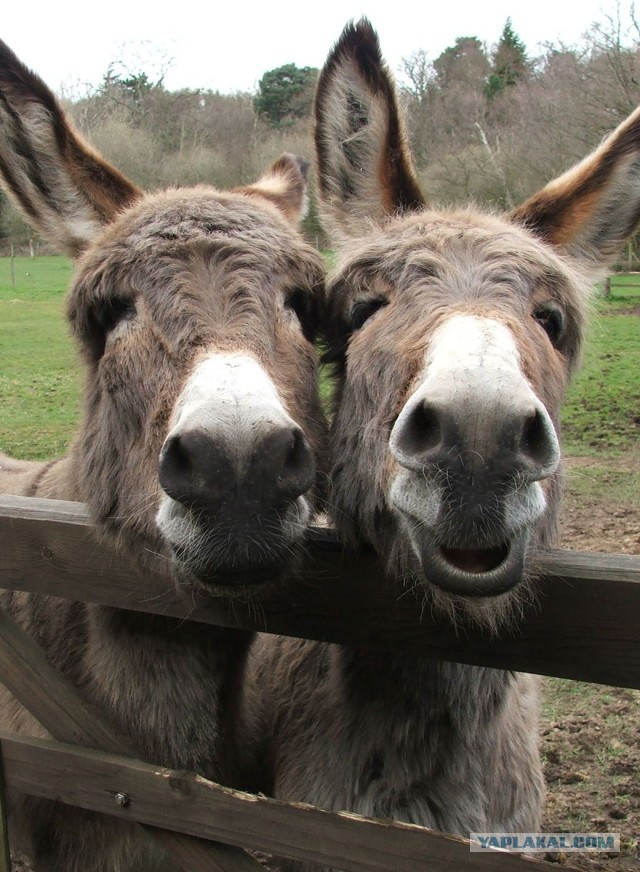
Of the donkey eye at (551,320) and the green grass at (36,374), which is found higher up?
the donkey eye at (551,320)

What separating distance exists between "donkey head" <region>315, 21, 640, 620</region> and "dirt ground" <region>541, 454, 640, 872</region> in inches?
50.5

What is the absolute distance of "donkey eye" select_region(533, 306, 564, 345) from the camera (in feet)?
9.08

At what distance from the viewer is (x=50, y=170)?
11.0 ft

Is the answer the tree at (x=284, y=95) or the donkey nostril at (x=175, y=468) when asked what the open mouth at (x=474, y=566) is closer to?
the donkey nostril at (x=175, y=468)

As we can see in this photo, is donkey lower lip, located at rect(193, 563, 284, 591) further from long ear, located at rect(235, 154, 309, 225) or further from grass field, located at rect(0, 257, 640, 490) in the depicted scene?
long ear, located at rect(235, 154, 309, 225)

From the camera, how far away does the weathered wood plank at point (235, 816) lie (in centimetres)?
230

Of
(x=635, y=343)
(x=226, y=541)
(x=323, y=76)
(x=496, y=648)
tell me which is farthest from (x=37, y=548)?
(x=635, y=343)

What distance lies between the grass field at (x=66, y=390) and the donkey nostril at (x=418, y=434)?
1723 millimetres

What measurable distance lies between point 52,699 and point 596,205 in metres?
3.18

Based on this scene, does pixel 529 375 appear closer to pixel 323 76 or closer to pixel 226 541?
pixel 226 541

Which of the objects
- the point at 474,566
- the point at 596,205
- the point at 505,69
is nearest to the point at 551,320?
the point at 596,205

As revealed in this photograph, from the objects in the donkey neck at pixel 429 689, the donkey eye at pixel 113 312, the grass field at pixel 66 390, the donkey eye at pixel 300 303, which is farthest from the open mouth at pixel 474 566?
the grass field at pixel 66 390

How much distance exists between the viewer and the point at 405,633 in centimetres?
239

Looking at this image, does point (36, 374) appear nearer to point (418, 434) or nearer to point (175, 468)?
point (175, 468)
